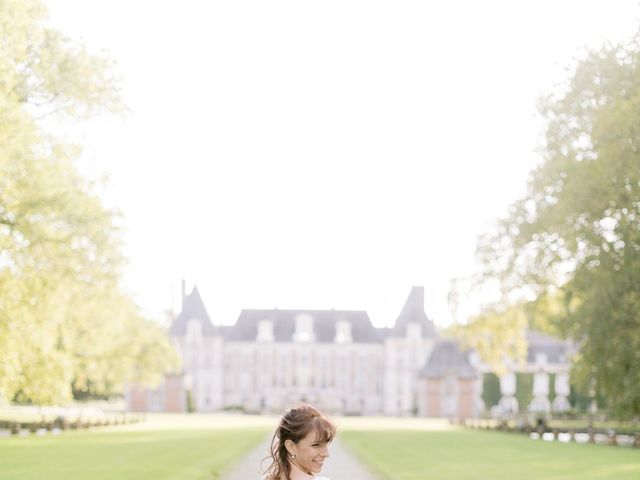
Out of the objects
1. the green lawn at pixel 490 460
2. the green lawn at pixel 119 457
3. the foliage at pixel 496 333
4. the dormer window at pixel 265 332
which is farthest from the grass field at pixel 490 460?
the dormer window at pixel 265 332

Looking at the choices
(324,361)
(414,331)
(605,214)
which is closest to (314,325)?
(324,361)

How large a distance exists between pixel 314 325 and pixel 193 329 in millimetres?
9119

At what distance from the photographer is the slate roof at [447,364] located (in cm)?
7438

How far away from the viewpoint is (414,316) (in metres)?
80.6

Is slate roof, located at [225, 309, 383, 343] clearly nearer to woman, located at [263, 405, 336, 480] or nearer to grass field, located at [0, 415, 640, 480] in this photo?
grass field, located at [0, 415, 640, 480]

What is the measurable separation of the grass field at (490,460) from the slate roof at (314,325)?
50165 millimetres

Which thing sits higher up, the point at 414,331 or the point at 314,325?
the point at 314,325

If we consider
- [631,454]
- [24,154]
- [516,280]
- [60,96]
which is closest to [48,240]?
[24,154]

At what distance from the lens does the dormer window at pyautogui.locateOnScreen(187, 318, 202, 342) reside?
80062 millimetres

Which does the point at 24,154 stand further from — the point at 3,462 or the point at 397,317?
the point at 397,317

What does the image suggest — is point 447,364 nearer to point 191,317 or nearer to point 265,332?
point 265,332

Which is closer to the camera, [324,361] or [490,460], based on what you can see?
[490,460]

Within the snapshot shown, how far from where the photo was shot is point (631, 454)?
91.4 feet

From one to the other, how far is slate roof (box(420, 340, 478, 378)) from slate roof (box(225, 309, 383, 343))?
7.27 m
